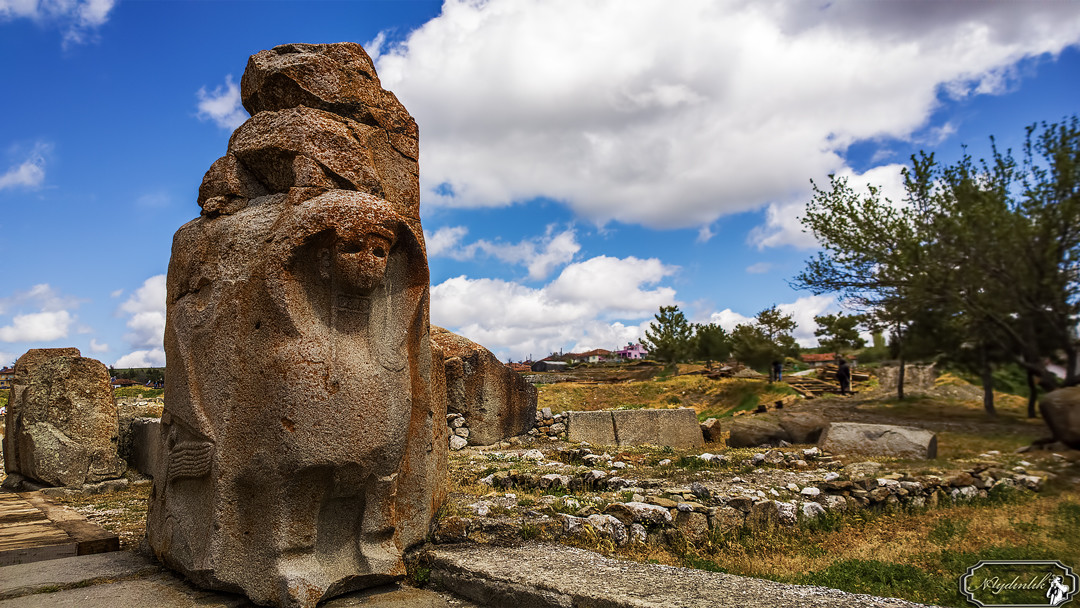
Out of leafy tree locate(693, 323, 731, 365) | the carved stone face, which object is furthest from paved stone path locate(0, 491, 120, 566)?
leafy tree locate(693, 323, 731, 365)

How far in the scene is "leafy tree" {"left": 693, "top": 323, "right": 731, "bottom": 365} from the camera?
4856 centimetres

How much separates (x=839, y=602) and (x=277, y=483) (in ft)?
8.40

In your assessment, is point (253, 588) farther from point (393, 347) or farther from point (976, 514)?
point (976, 514)

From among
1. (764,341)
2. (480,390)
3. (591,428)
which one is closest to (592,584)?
(480,390)

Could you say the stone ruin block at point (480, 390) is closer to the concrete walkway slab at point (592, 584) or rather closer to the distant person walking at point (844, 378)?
the concrete walkway slab at point (592, 584)

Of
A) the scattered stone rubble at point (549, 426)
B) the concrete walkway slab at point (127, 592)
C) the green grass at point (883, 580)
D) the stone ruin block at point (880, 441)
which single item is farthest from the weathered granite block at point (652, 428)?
the concrete walkway slab at point (127, 592)

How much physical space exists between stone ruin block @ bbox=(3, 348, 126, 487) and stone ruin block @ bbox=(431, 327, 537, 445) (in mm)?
4448

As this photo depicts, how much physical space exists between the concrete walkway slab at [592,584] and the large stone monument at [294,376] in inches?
15.2

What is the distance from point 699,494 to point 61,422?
7.54 m

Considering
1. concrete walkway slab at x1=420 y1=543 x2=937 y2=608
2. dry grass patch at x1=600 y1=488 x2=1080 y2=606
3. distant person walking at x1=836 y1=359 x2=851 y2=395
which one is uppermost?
distant person walking at x1=836 y1=359 x2=851 y2=395

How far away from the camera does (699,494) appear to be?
5.21m

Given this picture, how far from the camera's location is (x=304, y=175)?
3547 millimetres

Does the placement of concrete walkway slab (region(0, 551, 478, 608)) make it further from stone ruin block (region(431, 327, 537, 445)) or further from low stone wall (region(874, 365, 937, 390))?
low stone wall (region(874, 365, 937, 390))

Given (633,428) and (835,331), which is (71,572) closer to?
(633,428)
